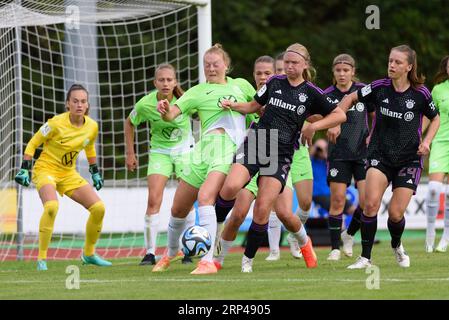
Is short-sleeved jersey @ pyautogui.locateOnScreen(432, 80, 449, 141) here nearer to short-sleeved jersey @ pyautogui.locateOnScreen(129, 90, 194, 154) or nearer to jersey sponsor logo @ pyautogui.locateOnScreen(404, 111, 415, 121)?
short-sleeved jersey @ pyautogui.locateOnScreen(129, 90, 194, 154)

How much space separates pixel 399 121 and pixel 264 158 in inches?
51.2

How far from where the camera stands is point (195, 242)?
930 cm

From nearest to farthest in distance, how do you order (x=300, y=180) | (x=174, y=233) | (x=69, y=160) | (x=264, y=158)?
(x=264, y=158) → (x=174, y=233) → (x=69, y=160) → (x=300, y=180)

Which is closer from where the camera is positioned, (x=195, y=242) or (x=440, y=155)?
(x=195, y=242)

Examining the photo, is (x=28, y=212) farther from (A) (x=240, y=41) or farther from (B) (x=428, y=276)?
(A) (x=240, y=41)

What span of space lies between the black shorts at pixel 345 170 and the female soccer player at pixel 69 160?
8.80 ft

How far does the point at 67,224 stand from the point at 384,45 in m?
15.1

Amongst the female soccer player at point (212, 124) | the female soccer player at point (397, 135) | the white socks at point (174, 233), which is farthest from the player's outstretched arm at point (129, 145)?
the female soccer player at point (397, 135)

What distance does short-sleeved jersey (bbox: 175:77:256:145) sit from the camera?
33.3ft

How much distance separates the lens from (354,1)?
1205 inches

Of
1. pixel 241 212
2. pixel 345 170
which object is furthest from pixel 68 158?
pixel 345 170

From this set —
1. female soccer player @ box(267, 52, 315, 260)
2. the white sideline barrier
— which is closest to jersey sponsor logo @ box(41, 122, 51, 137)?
female soccer player @ box(267, 52, 315, 260)

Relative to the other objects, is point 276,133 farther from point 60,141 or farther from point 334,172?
point 60,141

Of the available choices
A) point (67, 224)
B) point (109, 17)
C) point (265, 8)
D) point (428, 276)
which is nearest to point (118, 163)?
point (67, 224)
